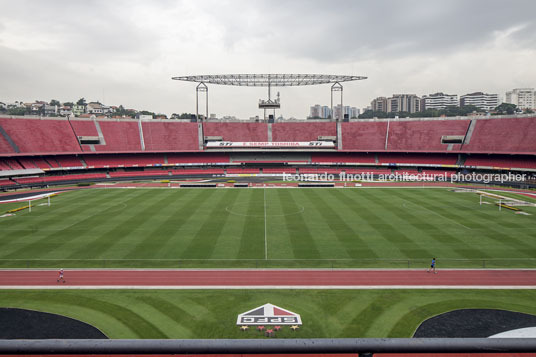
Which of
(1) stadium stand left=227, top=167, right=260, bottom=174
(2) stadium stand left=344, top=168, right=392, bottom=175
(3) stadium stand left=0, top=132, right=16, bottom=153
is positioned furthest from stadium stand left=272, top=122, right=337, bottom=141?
(3) stadium stand left=0, top=132, right=16, bottom=153

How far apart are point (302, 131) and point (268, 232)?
62651mm

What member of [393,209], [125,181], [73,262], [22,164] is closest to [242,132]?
[125,181]

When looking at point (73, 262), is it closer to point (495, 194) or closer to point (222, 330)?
point (222, 330)

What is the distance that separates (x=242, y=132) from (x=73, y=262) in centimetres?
6960

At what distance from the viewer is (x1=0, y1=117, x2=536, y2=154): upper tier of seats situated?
7275cm

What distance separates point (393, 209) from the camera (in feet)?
145

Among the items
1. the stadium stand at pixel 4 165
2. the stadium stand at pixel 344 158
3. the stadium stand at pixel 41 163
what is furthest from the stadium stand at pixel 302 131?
the stadium stand at pixel 4 165

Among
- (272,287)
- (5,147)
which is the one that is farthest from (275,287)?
(5,147)

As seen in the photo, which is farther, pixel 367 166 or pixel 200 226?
pixel 367 166

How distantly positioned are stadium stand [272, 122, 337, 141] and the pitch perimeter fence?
66496mm

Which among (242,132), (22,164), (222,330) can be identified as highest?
(242,132)

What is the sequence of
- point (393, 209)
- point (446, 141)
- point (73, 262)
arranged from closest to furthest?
1. point (73, 262)
2. point (393, 209)
3. point (446, 141)

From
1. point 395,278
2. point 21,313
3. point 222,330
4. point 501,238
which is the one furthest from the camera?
point 501,238

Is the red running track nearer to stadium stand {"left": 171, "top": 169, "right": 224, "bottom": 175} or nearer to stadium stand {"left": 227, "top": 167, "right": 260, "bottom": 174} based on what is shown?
stadium stand {"left": 171, "top": 169, "right": 224, "bottom": 175}
